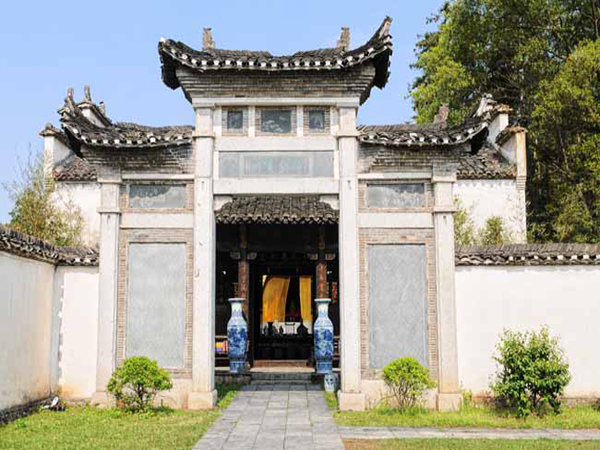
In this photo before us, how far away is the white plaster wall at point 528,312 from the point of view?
10.2 m

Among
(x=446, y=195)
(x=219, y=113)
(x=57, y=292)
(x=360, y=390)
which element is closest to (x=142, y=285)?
(x=57, y=292)

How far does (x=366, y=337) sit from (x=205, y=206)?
3.14 m

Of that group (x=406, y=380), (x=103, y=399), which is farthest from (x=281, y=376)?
(x=406, y=380)

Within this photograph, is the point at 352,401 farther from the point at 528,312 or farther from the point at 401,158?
the point at 401,158

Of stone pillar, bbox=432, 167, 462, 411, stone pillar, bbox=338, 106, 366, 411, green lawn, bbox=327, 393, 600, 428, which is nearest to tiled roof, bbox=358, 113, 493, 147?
stone pillar, bbox=338, 106, 366, 411

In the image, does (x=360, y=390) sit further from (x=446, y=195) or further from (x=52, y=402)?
(x=52, y=402)

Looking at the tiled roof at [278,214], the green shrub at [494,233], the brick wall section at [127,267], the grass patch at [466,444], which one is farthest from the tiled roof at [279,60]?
the green shrub at [494,233]

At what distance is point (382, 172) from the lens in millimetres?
10219

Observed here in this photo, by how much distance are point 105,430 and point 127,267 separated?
8.78 ft

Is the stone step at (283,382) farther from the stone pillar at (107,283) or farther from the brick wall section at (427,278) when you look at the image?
the stone pillar at (107,283)

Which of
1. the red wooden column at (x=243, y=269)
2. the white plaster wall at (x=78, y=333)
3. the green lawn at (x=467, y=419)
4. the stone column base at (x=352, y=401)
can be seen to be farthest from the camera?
the red wooden column at (x=243, y=269)

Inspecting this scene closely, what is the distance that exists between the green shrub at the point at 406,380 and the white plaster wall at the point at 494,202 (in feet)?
29.4

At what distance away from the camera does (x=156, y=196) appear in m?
10.3

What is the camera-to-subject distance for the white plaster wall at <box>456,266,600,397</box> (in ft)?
33.6
